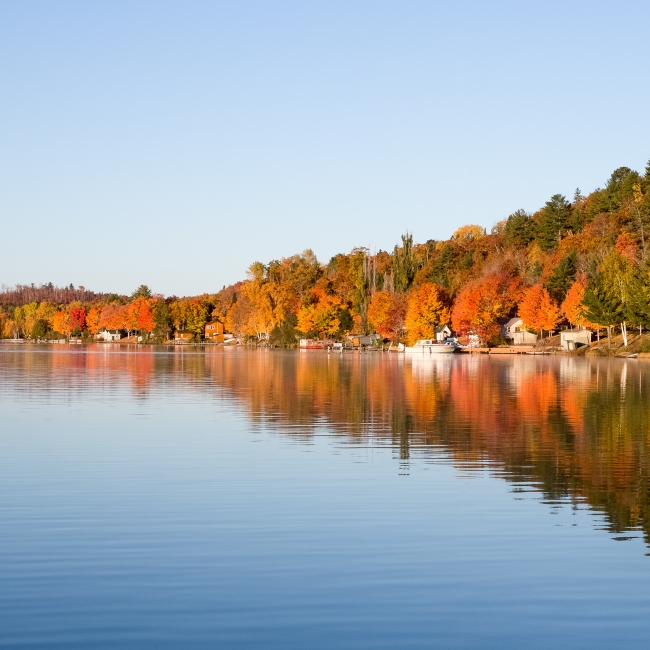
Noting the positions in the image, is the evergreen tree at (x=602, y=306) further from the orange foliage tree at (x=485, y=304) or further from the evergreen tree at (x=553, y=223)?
the evergreen tree at (x=553, y=223)

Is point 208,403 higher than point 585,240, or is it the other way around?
point 585,240

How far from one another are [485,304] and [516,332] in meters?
8.44

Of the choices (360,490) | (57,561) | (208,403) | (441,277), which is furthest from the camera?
(441,277)

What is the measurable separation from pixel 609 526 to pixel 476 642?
18.5ft

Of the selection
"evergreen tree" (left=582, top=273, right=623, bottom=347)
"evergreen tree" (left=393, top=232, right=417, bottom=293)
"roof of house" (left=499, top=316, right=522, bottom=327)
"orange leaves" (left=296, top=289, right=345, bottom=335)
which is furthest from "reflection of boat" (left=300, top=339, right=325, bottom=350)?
"evergreen tree" (left=582, top=273, right=623, bottom=347)

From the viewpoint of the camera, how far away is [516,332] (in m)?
127

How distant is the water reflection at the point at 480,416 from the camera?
18062 mm

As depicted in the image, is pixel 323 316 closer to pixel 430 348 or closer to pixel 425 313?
pixel 425 313

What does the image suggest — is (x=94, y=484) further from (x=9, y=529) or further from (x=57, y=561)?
(x=57, y=561)

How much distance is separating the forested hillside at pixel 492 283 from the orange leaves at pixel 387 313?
147 mm

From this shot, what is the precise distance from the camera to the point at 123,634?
878 cm

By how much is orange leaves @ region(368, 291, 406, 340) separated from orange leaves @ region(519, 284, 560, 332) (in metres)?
22.1

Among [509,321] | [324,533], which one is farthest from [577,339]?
[324,533]

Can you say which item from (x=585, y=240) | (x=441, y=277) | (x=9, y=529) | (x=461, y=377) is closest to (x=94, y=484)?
(x=9, y=529)
